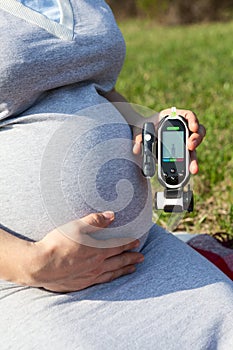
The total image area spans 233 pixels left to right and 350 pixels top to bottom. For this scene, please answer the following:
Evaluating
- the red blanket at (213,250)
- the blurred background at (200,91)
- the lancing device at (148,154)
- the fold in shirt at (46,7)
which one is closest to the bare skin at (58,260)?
the lancing device at (148,154)

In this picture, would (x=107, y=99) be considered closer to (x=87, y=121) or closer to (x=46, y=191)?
(x=87, y=121)

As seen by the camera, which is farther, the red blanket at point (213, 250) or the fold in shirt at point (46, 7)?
the red blanket at point (213, 250)

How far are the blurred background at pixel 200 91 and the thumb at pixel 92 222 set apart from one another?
1.49 ft

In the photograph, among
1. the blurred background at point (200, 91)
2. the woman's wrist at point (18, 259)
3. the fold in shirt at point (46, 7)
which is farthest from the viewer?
the blurred background at point (200, 91)

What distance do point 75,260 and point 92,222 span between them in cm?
10

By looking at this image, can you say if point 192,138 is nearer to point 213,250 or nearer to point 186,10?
point 213,250

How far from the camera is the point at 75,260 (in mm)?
1600

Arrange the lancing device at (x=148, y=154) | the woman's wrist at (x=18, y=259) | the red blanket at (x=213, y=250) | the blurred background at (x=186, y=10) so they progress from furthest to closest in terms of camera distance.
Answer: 1. the blurred background at (x=186, y=10)
2. the red blanket at (x=213, y=250)
3. the lancing device at (x=148, y=154)
4. the woman's wrist at (x=18, y=259)

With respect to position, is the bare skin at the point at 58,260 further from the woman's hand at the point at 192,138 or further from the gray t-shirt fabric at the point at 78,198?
the woman's hand at the point at 192,138

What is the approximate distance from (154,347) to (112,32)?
2.80 feet

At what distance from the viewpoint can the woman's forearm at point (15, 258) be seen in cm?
157

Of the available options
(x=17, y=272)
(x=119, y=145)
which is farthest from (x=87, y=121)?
(x=17, y=272)

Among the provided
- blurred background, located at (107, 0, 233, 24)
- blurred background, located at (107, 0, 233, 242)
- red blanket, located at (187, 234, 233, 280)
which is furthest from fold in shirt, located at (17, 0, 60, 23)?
blurred background, located at (107, 0, 233, 24)

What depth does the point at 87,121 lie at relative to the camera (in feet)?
5.83
